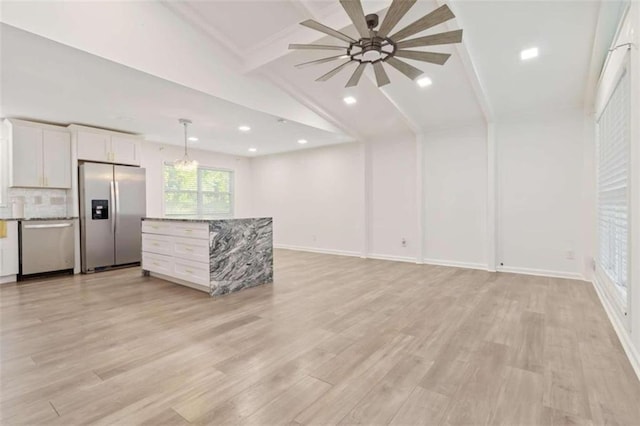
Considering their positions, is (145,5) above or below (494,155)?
above

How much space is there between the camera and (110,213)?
18.4 feet

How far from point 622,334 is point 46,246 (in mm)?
7385

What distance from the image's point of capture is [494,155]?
5230 millimetres

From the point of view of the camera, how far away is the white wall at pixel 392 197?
20.5 ft

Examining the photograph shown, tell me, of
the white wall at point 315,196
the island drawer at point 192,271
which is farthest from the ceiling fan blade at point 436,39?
the white wall at point 315,196

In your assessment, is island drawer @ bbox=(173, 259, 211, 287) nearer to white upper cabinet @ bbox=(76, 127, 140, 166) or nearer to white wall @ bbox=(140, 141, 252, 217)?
white upper cabinet @ bbox=(76, 127, 140, 166)

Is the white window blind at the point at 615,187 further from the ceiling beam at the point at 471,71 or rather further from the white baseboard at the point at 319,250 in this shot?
the white baseboard at the point at 319,250

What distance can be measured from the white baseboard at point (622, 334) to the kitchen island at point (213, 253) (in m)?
3.80

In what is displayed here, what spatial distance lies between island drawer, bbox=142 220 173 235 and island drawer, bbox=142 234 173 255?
7cm

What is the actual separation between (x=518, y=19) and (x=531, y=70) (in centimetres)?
113

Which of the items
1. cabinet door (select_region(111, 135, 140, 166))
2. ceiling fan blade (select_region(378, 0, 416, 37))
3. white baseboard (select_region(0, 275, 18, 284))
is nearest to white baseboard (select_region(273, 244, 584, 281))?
cabinet door (select_region(111, 135, 140, 166))

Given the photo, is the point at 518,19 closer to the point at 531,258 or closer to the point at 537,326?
the point at 537,326

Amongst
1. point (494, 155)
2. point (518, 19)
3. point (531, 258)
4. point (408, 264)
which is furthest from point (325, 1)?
point (531, 258)

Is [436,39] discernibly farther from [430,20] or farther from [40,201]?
[40,201]
